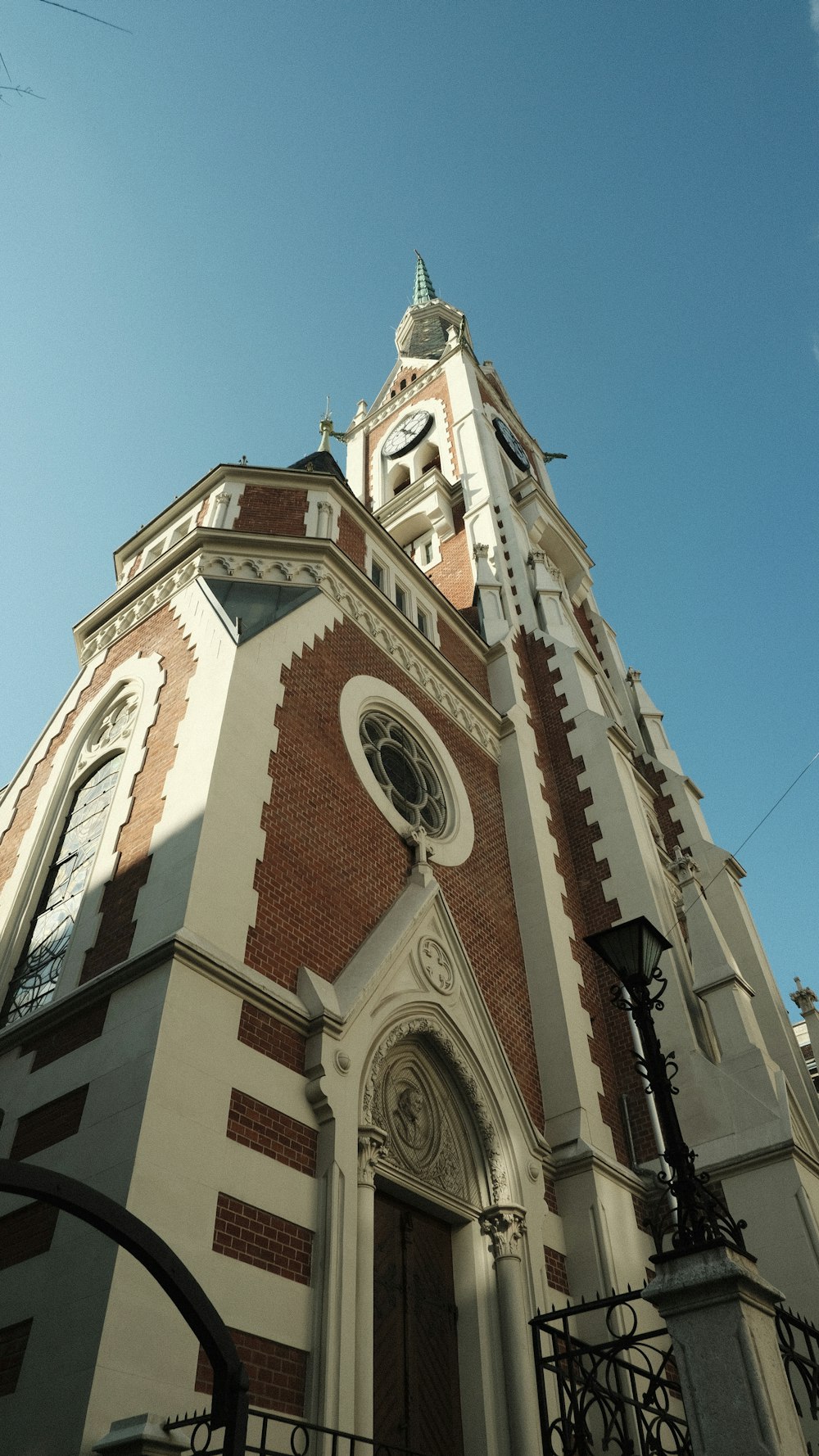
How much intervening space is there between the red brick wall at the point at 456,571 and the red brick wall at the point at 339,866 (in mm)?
6826

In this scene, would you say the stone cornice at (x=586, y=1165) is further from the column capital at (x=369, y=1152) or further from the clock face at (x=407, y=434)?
the clock face at (x=407, y=434)

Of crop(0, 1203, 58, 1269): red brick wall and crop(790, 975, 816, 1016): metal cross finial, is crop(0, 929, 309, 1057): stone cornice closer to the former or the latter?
crop(0, 1203, 58, 1269): red brick wall

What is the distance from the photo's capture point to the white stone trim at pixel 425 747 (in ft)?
38.9

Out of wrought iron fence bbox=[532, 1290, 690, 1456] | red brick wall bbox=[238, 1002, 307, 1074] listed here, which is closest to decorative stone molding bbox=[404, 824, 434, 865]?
red brick wall bbox=[238, 1002, 307, 1074]

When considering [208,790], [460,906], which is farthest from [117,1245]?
[460,906]

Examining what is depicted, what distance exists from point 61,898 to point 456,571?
538 inches

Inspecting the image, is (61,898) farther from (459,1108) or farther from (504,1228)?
(504,1228)

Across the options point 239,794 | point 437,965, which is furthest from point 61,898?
point 437,965

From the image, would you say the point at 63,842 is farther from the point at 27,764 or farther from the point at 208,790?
the point at 208,790

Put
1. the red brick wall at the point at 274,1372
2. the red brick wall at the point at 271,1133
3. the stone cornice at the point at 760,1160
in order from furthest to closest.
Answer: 1. the stone cornice at the point at 760,1160
2. the red brick wall at the point at 271,1133
3. the red brick wall at the point at 274,1372

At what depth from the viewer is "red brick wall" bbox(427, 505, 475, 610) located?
69.6 feet

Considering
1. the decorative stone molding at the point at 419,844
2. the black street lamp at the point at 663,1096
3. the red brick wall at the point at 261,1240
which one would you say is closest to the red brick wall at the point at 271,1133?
the red brick wall at the point at 261,1240

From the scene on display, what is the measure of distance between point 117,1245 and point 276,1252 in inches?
55.4

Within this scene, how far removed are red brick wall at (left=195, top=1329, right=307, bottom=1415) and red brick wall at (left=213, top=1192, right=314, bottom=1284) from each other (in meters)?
0.44
